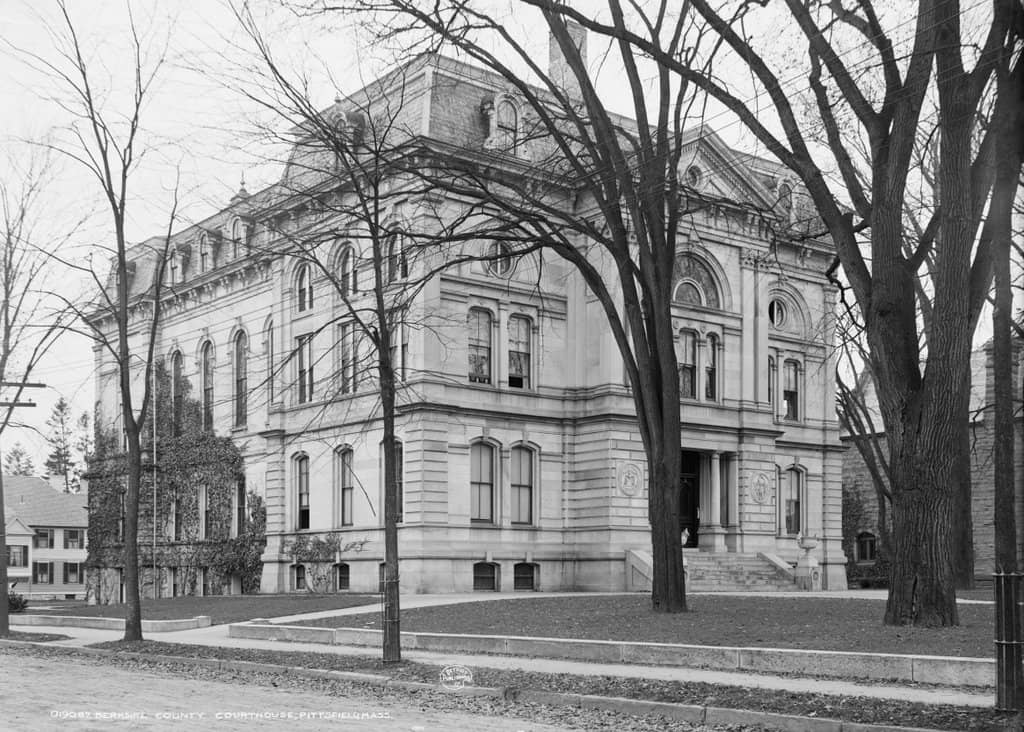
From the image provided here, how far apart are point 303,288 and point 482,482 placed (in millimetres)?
9591

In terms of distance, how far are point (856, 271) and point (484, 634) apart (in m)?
8.50

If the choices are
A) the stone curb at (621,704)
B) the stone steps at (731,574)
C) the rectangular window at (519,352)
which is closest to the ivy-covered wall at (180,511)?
the rectangular window at (519,352)

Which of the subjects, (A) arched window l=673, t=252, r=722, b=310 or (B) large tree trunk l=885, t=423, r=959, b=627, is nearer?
(B) large tree trunk l=885, t=423, r=959, b=627

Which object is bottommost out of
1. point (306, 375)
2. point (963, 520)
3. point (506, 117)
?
point (963, 520)

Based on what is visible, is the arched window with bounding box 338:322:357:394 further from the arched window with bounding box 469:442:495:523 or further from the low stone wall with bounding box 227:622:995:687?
the low stone wall with bounding box 227:622:995:687

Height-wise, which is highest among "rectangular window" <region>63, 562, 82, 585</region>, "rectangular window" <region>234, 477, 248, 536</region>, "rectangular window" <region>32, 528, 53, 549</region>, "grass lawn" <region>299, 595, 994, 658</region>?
"rectangular window" <region>234, 477, 248, 536</region>

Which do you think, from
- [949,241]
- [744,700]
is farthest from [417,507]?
[744,700]

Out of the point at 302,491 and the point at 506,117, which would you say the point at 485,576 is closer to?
the point at 302,491

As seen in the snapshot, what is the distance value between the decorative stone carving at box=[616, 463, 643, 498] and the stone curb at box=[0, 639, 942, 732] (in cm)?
2093

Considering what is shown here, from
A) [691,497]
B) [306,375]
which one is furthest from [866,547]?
[306,375]

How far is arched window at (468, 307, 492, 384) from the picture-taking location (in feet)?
122

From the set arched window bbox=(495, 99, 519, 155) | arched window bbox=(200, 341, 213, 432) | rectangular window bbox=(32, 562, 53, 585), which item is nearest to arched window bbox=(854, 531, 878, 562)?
arched window bbox=(495, 99, 519, 155)

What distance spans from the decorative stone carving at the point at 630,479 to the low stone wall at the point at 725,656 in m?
16.6

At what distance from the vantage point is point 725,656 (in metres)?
16.5
